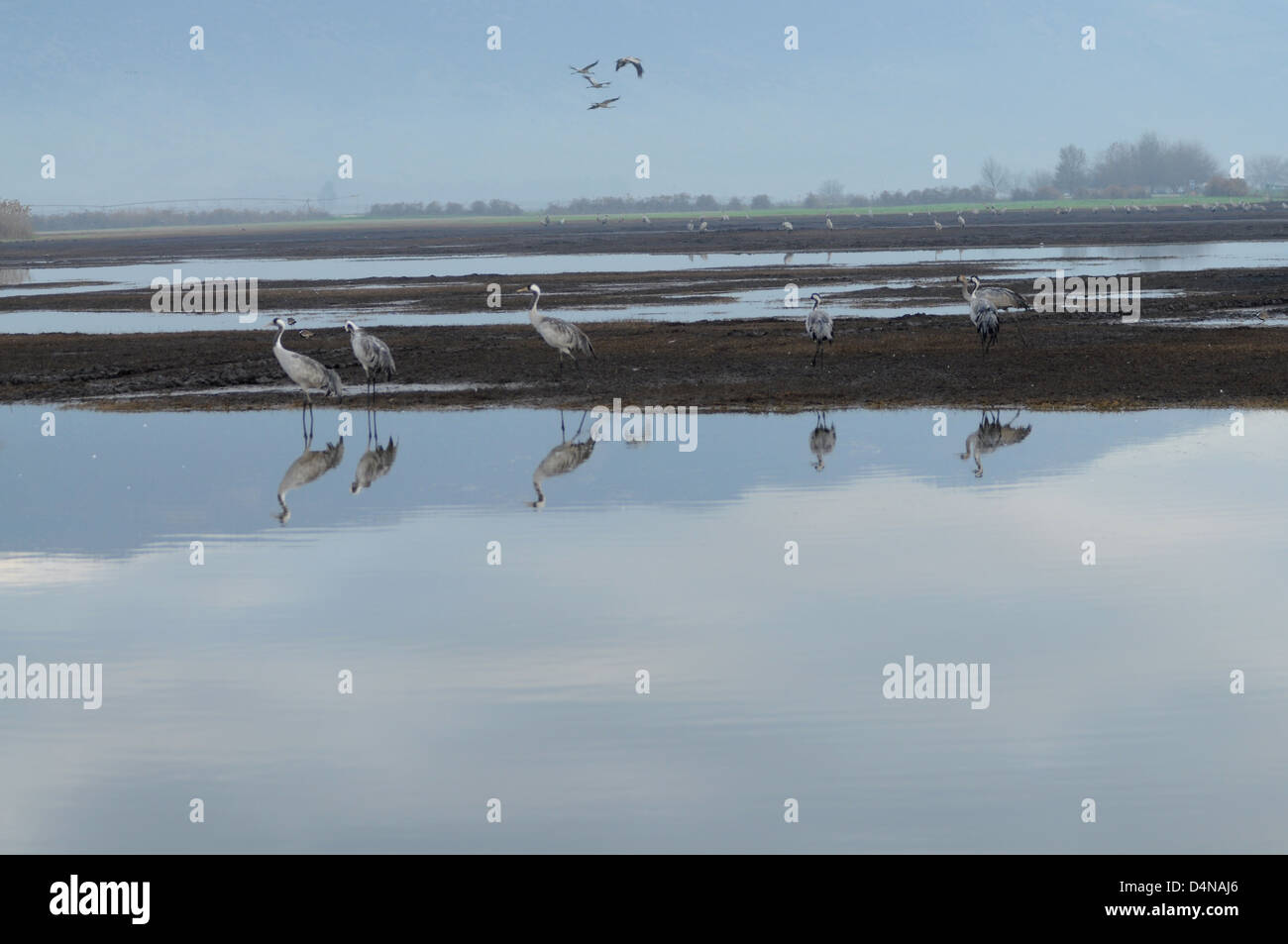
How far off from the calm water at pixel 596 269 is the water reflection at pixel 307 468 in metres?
18.8

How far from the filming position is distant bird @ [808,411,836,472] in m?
19.7

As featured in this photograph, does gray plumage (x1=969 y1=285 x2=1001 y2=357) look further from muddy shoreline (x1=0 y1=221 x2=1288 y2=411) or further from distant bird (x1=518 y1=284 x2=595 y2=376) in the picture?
distant bird (x1=518 y1=284 x2=595 y2=376)

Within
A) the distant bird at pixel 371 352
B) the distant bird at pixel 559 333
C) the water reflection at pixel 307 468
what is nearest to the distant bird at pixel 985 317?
the distant bird at pixel 559 333

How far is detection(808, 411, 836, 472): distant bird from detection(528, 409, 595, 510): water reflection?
2.68m

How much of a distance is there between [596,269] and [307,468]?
49.3 metres

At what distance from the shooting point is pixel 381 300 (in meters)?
51.3

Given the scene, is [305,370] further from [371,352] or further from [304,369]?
[371,352]

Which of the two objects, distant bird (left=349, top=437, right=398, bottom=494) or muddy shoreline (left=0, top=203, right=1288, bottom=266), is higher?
muddy shoreline (left=0, top=203, right=1288, bottom=266)

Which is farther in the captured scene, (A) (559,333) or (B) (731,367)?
(B) (731,367)

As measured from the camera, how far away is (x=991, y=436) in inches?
827

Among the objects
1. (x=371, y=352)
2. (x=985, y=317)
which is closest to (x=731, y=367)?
(x=985, y=317)

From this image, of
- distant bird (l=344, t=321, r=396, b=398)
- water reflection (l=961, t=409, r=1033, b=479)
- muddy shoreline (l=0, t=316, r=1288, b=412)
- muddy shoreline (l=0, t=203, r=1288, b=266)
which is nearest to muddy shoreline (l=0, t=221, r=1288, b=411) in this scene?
muddy shoreline (l=0, t=316, r=1288, b=412)

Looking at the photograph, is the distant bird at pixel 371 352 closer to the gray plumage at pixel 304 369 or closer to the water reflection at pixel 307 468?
the gray plumage at pixel 304 369

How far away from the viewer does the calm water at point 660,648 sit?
9055 mm
